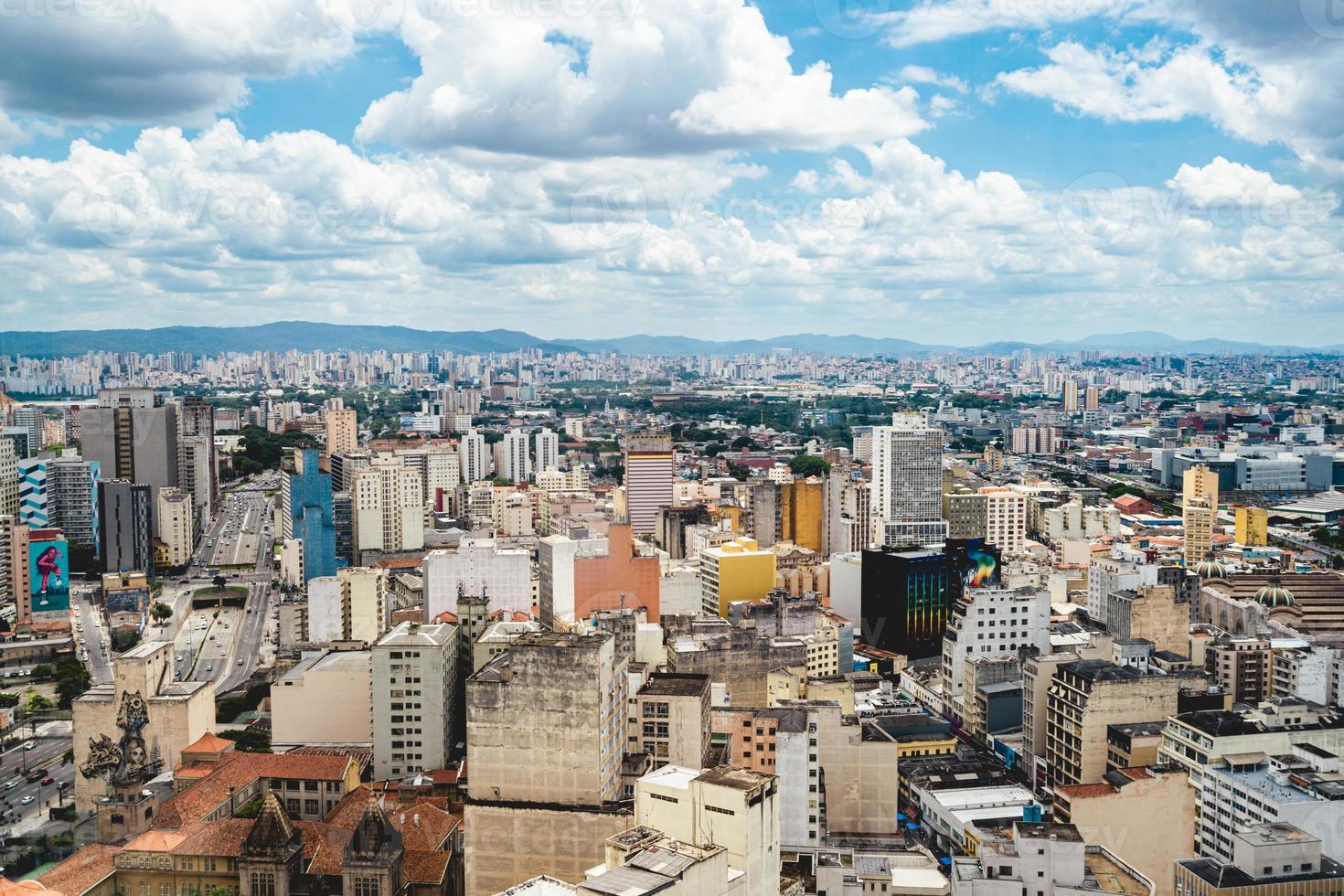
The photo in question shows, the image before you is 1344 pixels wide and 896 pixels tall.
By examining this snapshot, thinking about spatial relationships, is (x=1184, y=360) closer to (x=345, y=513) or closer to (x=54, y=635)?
(x=345, y=513)

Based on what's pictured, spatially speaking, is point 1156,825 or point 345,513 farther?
point 345,513

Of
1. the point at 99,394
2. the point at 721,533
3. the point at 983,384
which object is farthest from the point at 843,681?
the point at 983,384

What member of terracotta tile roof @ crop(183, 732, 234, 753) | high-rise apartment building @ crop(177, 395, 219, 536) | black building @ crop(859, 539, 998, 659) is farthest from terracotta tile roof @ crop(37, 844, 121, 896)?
high-rise apartment building @ crop(177, 395, 219, 536)

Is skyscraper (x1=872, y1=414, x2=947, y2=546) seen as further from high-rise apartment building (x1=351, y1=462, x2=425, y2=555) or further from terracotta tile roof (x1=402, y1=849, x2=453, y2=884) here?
terracotta tile roof (x1=402, y1=849, x2=453, y2=884)

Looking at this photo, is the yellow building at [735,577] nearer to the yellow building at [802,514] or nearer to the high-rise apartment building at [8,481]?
the yellow building at [802,514]

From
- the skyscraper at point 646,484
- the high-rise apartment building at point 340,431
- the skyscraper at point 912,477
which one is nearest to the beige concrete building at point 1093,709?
the skyscraper at point 912,477

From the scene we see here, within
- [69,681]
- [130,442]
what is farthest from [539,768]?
[130,442]

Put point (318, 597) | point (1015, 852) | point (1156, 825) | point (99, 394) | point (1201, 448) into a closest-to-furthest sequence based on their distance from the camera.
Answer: point (1015, 852) < point (1156, 825) < point (318, 597) < point (99, 394) < point (1201, 448)
